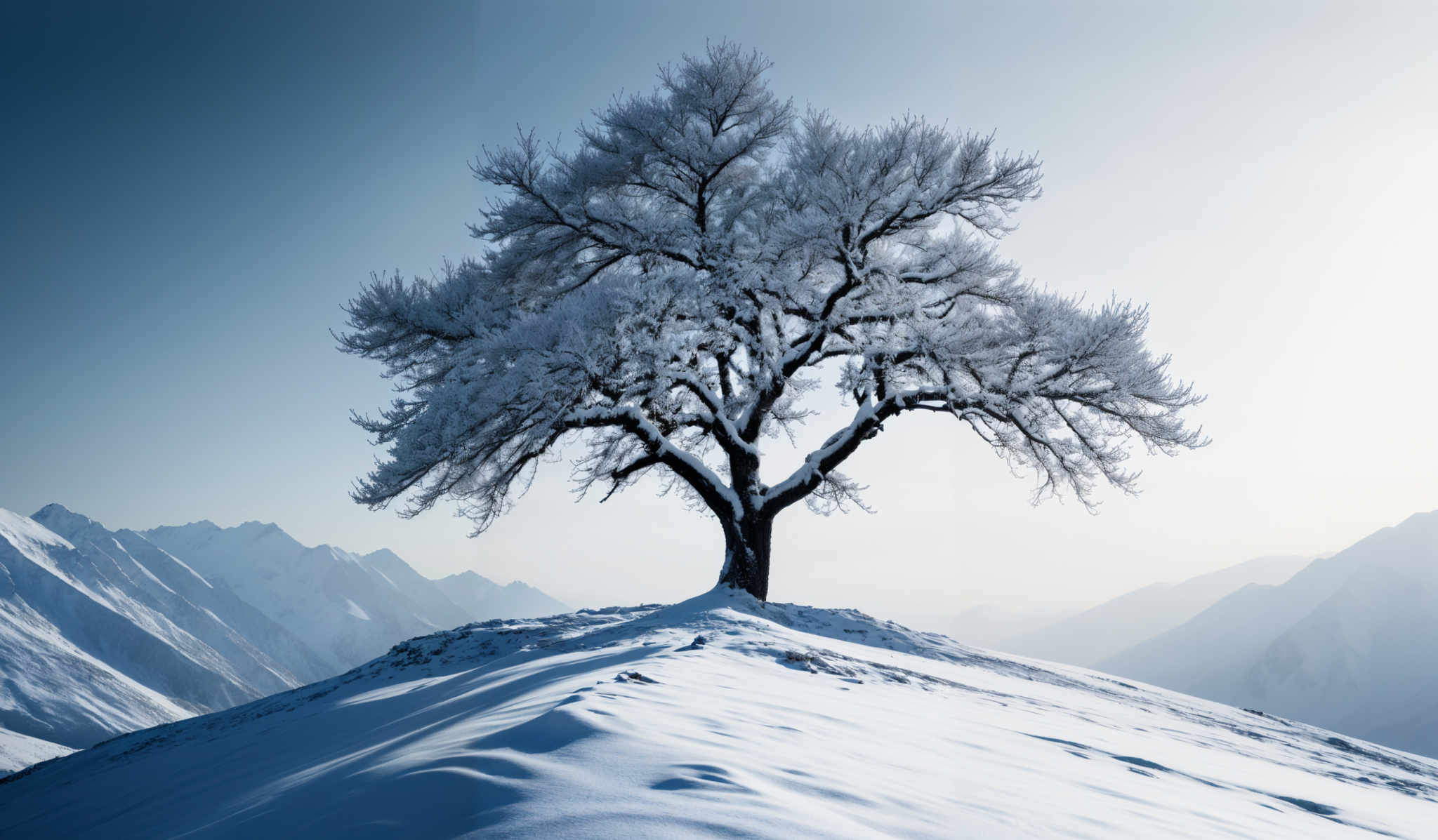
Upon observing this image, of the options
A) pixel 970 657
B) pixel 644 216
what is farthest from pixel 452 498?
pixel 970 657

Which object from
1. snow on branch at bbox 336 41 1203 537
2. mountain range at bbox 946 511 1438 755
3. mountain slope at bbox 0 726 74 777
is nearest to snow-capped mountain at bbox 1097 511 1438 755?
mountain range at bbox 946 511 1438 755

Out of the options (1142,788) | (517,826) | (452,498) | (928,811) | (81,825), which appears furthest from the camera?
(452,498)

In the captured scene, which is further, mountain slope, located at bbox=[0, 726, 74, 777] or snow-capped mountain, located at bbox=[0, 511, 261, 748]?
snow-capped mountain, located at bbox=[0, 511, 261, 748]

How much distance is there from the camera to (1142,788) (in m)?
3.15

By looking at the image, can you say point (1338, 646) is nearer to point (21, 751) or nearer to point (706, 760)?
point (706, 760)

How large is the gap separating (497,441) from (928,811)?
9.24 m

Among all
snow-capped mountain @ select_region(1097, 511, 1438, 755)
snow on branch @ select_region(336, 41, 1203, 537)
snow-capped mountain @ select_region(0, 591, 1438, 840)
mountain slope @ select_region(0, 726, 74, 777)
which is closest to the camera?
snow-capped mountain @ select_region(0, 591, 1438, 840)

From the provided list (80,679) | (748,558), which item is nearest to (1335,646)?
(748,558)

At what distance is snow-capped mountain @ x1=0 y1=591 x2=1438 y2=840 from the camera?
75.6 inches

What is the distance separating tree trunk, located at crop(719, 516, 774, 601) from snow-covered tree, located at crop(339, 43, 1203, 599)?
3 centimetres

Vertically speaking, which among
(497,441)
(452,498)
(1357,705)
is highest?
(497,441)

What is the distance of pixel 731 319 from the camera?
12695 millimetres

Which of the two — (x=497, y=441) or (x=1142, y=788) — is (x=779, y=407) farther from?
(x=1142, y=788)

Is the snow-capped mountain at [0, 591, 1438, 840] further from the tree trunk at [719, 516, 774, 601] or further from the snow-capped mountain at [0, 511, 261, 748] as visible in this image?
the snow-capped mountain at [0, 511, 261, 748]
